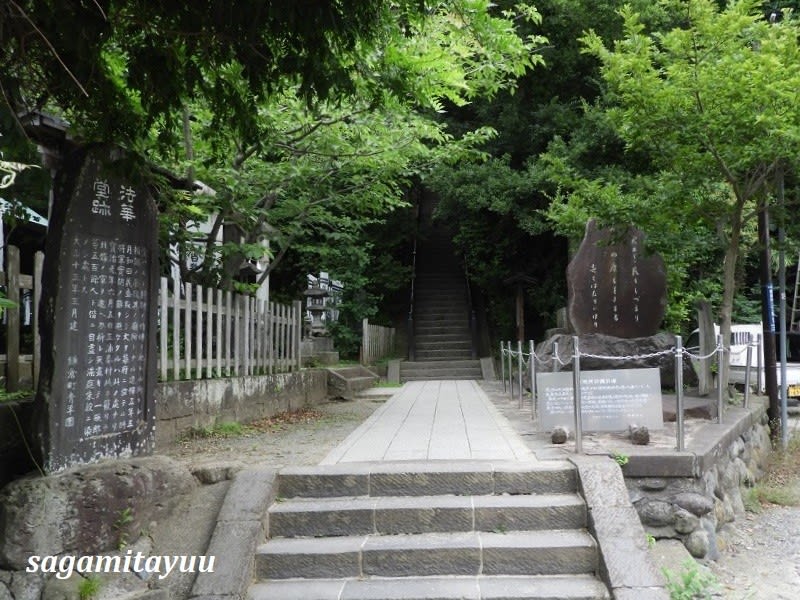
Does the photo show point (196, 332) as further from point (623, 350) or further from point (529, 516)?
point (623, 350)

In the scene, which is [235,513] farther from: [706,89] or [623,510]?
[706,89]

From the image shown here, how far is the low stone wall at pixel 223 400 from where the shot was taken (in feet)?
22.0

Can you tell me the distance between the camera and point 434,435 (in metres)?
6.82

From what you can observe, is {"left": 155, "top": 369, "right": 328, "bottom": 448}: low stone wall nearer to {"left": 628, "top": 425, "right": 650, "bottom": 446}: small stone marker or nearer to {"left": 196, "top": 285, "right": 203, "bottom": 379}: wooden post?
{"left": 196, "top": 285, "right": 203, "bottom": 379}: wooden post

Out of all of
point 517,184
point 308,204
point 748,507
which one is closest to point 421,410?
point 308,204

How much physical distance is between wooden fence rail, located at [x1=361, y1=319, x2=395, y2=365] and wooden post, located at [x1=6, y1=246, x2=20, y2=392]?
39.3ft

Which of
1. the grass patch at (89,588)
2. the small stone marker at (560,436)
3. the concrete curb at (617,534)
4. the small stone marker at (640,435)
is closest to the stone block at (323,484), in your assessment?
the grass patch at (89,588)

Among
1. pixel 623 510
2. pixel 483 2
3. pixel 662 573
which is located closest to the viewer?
pixel 662 573

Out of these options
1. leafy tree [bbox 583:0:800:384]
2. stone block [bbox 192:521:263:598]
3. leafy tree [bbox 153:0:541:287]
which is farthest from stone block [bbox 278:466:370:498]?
leafy tree [bbox 583:0:800:384]

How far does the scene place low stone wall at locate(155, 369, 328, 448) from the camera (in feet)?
22.0

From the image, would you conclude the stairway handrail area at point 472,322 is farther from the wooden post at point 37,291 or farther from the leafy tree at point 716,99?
the wooden post at point 37,291

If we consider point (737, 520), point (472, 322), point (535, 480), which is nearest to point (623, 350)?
point (737, 520)

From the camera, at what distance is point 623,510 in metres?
4.46

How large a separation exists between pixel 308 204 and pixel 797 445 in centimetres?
804
